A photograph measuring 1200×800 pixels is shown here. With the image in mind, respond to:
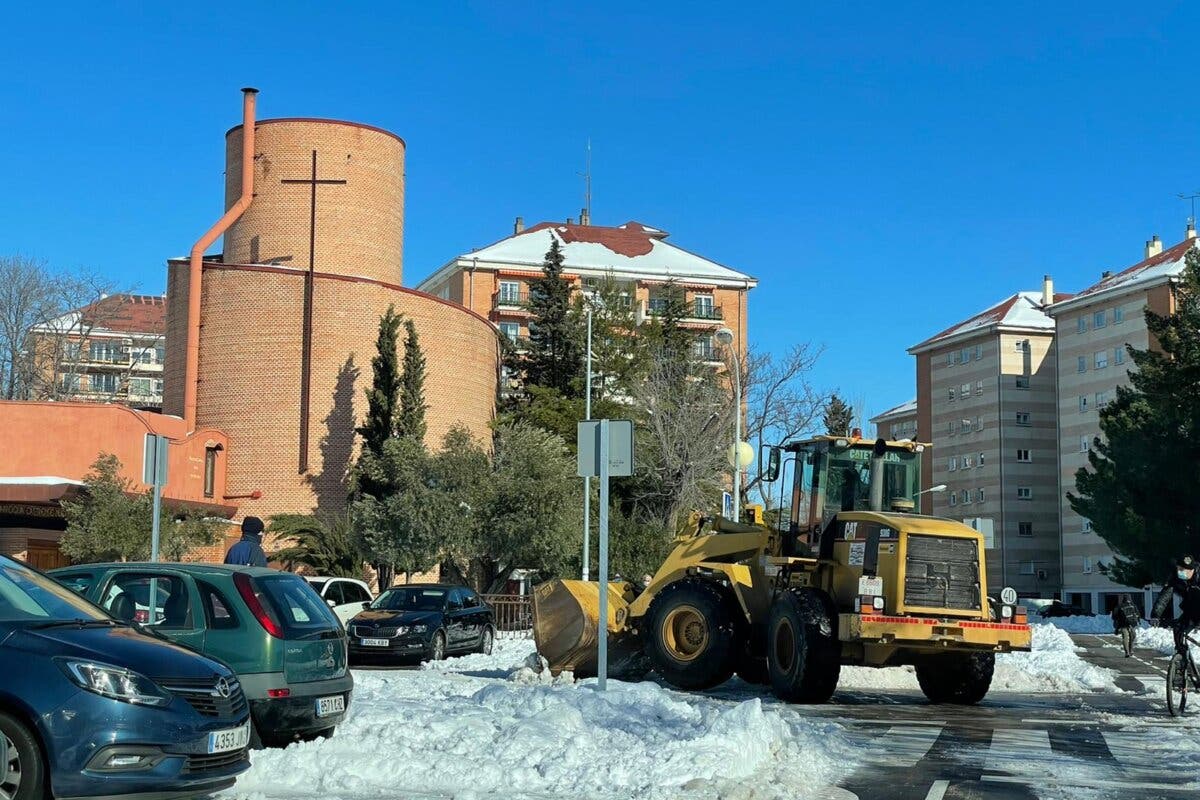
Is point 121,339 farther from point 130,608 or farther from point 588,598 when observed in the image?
point 130,608

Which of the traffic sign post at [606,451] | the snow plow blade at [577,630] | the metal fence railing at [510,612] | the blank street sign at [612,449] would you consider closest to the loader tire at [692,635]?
the snow plow blade at [577,630]

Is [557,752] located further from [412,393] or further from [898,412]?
[898,412]

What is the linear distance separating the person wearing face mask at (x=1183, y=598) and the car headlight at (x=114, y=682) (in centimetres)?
1203

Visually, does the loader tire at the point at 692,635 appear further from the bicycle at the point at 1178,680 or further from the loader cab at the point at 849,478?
the bicycle at the point at 1178,680

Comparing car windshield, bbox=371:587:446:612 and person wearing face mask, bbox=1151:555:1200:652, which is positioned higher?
person wearing face mask, bbox=1151:555:1200:652

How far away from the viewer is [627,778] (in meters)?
10.0

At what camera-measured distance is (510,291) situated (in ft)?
295

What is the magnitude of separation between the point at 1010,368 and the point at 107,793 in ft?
345

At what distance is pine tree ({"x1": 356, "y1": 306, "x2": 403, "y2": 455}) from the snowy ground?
38198mm

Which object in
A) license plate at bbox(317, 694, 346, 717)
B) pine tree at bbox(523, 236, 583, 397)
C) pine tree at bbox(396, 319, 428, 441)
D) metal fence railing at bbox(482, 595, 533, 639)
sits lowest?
metal fence railing at bbox(482, 595, 533, 639)

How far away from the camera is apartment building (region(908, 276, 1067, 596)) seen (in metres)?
105

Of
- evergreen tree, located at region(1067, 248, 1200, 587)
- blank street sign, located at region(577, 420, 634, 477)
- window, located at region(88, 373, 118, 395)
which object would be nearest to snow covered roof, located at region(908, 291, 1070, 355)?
evergreen tree, located at region(1067, 248, 1200, 587)

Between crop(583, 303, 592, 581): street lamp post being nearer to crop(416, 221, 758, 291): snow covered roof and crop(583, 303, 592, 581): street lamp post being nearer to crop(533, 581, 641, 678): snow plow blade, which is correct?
crop(533, 581, 641, 678): snow plow blade

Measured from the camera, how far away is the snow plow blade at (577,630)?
64.5 feet
